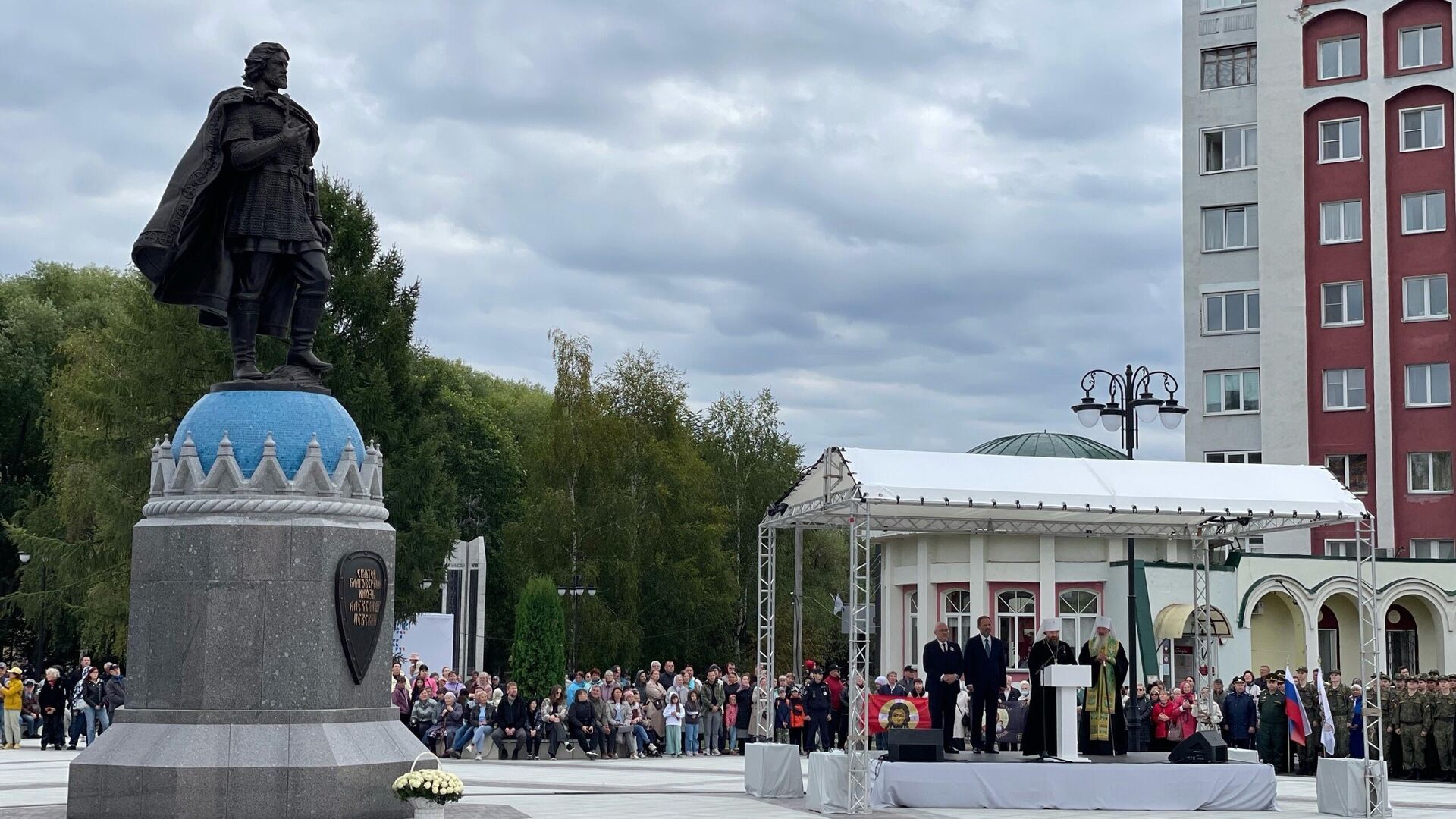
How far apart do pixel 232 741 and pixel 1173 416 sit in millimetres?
15328

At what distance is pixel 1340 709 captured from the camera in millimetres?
25531

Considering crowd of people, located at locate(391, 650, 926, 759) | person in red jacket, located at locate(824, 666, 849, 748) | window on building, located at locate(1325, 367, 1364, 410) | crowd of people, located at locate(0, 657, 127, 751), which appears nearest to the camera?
crowd of people, located at locate(391, 650, 926, 759)

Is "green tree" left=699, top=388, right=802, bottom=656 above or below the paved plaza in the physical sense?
above

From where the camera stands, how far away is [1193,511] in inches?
723

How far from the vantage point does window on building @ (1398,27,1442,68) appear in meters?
43.9

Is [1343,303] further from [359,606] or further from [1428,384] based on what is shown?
[359,606]

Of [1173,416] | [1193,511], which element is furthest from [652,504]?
[1193,511]

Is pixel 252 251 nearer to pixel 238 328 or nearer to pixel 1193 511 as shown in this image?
pixel 238 328

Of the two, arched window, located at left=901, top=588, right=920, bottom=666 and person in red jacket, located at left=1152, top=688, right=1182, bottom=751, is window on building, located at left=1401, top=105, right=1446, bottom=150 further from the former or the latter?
person in red jacket, located at left=1152, top=688, right=1182, bottom=751

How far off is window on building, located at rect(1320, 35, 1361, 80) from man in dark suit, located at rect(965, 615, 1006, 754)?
31.4m

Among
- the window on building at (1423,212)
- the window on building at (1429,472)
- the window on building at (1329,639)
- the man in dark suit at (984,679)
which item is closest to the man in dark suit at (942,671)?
the man in dark suit at (984,679)

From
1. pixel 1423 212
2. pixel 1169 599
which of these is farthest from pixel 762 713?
pixel 1423 212

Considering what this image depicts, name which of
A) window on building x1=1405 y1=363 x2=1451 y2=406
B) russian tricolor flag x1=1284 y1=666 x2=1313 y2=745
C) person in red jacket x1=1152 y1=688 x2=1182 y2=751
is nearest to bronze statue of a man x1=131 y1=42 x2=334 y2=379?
person in red jacket x1=1152 y1=688 x2=1182 y2=751

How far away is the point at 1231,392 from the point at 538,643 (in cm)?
2144
